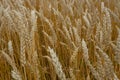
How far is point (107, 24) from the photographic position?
2.97 ft

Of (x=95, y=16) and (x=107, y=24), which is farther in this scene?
(x=95, y=16)

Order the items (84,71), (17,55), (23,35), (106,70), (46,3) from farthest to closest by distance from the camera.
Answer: (46,3)
(17,55)
(84,71)
(23,35)
(106,70)

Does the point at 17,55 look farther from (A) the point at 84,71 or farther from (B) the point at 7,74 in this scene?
(A) the point at 84,71

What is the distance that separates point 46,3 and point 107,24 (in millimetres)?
835

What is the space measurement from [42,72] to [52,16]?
594 mm

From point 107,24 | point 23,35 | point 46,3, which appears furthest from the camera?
point 46,3

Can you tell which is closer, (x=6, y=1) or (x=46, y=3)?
(x=6, y=1)

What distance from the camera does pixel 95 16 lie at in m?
1.25

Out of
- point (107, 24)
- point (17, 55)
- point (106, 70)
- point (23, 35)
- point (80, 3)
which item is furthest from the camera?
point (80, 3)

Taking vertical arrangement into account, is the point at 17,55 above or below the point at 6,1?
below

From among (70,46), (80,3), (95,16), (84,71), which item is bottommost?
(84,71)

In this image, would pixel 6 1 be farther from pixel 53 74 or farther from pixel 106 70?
pixel 106 70

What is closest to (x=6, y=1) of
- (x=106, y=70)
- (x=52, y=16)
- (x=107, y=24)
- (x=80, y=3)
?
(x=52, y=16)

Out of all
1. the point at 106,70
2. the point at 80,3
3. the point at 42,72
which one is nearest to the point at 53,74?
the point at 42,72
